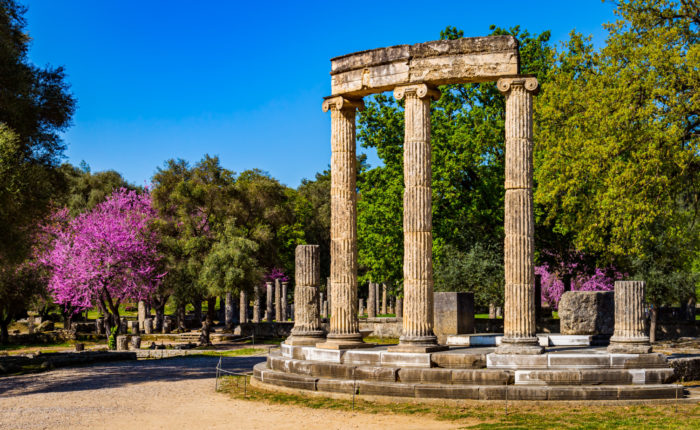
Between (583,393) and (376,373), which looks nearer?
(583,393)

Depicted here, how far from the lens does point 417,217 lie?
17.6 metres

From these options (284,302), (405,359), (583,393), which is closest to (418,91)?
(405,359)

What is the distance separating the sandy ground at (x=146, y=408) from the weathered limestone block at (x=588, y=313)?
8974 millimetres

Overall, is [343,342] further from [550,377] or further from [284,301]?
[284,301]

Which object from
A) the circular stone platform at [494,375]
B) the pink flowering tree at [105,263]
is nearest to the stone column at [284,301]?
the pink flowering tree at [105,263]

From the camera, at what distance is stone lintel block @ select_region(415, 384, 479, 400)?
15000mm

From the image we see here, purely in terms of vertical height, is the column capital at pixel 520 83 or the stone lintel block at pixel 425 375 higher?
the column capital at pixel 520 83

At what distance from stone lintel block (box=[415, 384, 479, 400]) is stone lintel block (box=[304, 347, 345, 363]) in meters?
2.59

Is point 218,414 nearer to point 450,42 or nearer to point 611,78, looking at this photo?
point 450,42

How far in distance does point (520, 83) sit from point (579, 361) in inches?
263

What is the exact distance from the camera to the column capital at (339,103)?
19.1 metres

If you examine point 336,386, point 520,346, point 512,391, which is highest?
point 520,346

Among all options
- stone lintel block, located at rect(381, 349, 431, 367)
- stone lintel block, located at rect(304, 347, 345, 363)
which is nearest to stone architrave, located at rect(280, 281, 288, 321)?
stone lintel block, located at rect(304, 347, 345, 363)

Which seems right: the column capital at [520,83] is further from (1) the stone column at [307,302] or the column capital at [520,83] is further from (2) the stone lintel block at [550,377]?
(1) the stone column at [307,302]
